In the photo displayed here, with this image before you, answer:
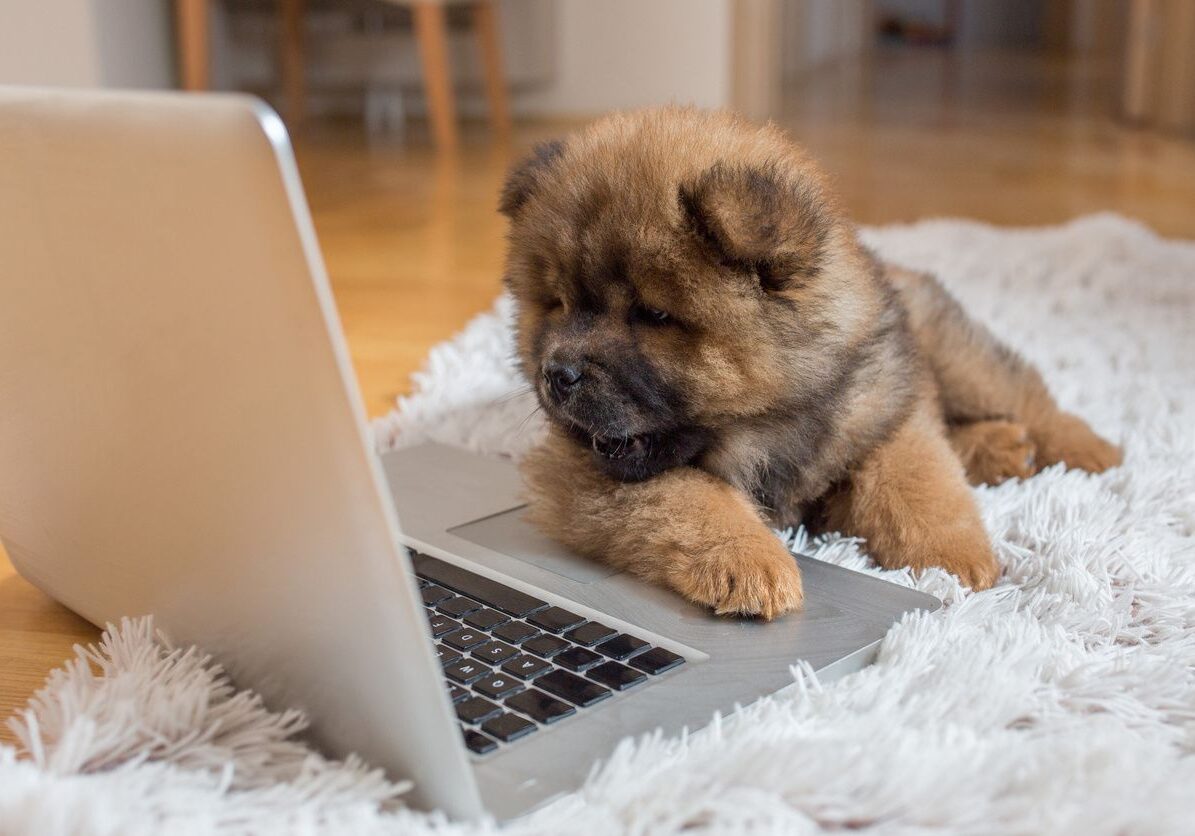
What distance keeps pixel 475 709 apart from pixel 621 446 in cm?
41

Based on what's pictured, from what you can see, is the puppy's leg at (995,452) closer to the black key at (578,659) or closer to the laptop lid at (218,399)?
the black key at (578,659)

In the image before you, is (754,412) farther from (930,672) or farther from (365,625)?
(365,625)

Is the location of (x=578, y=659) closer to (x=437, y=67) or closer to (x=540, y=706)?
(x=540, y=706)

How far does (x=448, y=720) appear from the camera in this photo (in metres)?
0.73

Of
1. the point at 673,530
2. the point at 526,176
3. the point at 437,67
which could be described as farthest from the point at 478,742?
the point at 437,67

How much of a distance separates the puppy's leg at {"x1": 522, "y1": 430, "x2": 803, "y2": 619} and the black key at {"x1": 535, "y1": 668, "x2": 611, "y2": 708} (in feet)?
0.63

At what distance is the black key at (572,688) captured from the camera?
0.90 m

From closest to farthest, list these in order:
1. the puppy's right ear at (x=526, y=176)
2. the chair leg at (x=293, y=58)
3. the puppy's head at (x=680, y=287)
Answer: the puppy's head at (x=680, y=287), the puppy's right ear at (x=526, y=176), the chair leg at (x=293, y=58)

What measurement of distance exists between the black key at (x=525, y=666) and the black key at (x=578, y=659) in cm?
1

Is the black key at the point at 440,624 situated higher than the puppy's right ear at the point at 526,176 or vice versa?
the puppy's right ear at the point at 526,176

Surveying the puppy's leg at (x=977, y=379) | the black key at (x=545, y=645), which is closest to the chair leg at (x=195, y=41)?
the puppy's leg at (x=977, y=379)

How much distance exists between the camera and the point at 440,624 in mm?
1014

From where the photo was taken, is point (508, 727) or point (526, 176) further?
point (526, 176)

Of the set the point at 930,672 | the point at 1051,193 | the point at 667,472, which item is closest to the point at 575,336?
the point at 667,472
